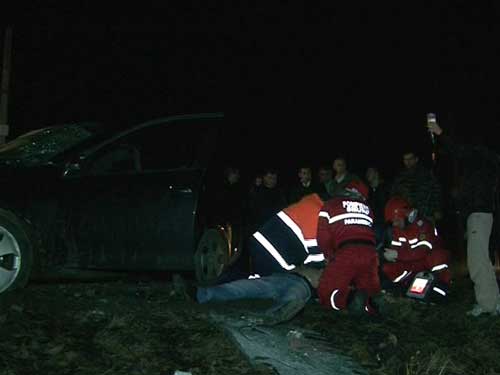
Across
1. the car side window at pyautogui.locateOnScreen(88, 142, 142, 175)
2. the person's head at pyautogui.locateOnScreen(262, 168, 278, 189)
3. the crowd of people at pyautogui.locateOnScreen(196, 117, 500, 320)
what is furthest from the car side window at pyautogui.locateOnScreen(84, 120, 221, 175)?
the person's head at pyautogui.locateOnScreen(262, 168, 278, 189)

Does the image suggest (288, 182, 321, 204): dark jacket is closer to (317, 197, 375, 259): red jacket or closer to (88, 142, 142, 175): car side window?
(88, 142, 142, 175): car side window

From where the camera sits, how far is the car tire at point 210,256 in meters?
6.32

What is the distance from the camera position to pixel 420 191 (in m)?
7.48

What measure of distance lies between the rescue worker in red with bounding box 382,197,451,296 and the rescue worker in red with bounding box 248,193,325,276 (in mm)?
1610

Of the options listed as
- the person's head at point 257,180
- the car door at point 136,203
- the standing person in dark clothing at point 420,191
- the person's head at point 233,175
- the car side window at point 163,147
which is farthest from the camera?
the person's head at point 257,180

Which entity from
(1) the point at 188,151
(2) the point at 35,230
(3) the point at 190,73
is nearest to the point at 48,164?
(2) the point at 35,230

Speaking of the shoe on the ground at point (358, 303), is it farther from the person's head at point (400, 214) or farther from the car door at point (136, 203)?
the person's head at point (400, 214)

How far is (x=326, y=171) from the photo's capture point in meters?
9.79

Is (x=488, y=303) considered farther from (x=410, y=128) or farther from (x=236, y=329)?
(x=410, y=128)

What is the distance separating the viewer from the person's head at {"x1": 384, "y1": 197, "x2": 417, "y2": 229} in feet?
23.4

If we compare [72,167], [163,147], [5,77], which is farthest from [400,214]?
[5,77]

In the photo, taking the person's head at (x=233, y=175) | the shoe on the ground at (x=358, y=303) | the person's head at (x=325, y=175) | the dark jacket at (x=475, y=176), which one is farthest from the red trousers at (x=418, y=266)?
the person's head at (x=325, y=175)

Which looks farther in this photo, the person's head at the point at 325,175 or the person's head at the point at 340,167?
the person's head at the point at 325,175

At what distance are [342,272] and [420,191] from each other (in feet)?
7.64
